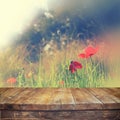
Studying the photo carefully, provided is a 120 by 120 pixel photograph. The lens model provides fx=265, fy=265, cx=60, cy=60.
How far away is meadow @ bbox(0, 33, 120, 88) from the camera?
2379 mm

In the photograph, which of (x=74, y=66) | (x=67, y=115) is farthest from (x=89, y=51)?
(x=67, y=115)

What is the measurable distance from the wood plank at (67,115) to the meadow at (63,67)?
872 mm

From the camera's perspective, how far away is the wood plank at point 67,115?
4.94ft

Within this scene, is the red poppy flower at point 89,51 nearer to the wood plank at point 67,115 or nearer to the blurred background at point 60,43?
the blurred background at point 60,43

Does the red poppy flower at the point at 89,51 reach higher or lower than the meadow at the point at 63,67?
higher

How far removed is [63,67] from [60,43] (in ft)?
0.72

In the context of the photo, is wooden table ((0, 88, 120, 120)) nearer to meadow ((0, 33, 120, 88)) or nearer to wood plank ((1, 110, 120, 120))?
wood plank ((1, 110, 120, 120))

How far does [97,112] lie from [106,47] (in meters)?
0.98

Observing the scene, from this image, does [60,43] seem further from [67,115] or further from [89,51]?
[67,115]

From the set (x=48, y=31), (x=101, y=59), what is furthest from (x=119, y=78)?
(x=48, y=31)

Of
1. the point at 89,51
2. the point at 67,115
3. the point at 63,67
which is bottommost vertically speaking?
the point at 67,115

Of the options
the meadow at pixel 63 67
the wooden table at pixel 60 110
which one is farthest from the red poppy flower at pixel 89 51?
the wooden table at pixel 60 110

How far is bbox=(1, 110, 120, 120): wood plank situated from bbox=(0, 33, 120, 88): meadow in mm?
872

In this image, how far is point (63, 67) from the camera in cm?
238
